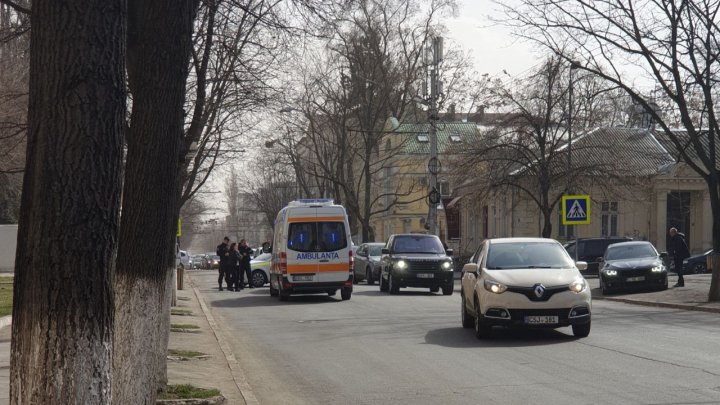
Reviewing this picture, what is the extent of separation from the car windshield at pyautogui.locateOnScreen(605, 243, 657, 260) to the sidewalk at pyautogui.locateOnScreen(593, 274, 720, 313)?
1211 millimetres

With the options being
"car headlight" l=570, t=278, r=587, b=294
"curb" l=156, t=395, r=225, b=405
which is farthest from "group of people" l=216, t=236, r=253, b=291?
"curb" l=156, t=395, r=225, b=405

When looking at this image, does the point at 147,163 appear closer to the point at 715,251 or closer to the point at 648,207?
the point at 715,251

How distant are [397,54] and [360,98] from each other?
9.52ft

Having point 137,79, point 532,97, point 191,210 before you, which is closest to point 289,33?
point 137,79

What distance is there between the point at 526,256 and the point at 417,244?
16250 mm

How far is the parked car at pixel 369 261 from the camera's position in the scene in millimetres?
42031

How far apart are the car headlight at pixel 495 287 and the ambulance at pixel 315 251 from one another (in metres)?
13.1

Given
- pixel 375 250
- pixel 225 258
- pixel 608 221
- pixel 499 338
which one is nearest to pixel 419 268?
pixel 225 258

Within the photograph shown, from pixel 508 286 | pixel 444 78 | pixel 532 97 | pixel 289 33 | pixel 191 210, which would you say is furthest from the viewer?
pixel 191 210

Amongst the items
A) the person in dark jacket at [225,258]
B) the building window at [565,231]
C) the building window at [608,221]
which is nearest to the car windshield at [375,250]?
the person in dark jacket at [225,258]

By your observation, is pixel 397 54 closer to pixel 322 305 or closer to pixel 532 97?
pixel 532 97

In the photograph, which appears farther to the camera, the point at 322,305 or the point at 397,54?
the point at 397,54

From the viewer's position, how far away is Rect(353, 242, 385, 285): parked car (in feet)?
138

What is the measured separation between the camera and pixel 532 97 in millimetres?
46500
